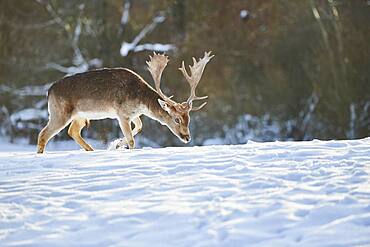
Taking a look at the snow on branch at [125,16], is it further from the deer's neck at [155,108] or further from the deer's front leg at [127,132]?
the deer's front leg at [127,132]

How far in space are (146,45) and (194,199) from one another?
1706cm

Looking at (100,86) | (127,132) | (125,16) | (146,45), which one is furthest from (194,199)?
(125,16)

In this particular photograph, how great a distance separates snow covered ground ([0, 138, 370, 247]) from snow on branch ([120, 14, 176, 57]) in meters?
14.7

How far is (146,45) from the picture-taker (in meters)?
22.3

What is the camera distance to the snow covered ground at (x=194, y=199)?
4.84 m

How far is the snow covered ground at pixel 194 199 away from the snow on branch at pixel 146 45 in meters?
14.7

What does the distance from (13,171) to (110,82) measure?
338cm

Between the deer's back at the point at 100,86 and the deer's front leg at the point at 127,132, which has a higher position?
the deer's back at the point at 100,86

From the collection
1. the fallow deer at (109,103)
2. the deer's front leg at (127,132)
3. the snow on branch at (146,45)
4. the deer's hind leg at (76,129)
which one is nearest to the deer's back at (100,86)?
the fallow deer at (109,103)

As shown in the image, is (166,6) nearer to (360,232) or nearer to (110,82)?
(110,82)

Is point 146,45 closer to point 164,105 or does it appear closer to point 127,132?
point 164,105

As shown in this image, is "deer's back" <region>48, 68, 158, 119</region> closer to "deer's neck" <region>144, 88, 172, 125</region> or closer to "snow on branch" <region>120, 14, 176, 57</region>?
"deer's neck" <region>144, 88, 172, 125</region>

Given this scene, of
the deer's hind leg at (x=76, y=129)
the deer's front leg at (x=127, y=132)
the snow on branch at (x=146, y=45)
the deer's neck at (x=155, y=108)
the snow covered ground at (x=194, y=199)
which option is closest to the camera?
the snow covered ground at (x=194, y=199)

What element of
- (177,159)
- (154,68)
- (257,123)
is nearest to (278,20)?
(257,123)
